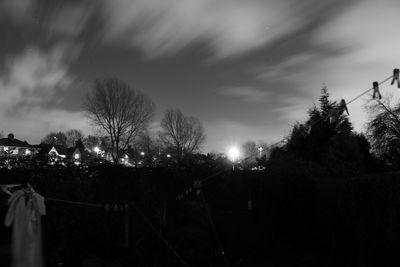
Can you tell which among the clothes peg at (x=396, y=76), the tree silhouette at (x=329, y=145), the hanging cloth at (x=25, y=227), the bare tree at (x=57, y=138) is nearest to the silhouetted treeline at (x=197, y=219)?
the hanging cloth at (x=25, y=227)

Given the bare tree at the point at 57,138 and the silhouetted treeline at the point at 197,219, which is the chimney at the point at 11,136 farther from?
the silhouetted treeline at the point at 197,219

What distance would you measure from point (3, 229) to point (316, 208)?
40.1 ft

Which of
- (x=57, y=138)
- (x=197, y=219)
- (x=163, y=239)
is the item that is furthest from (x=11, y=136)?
(x=163, y=239)

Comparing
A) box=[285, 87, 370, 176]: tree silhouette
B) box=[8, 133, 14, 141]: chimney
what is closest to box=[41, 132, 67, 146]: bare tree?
box=[8, 133, 14, 141]: chimney

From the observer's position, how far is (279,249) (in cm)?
1427

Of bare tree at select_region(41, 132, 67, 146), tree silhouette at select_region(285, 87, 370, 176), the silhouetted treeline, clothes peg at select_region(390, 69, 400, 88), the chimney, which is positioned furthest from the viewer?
bare tree at select_region(41, 132, 67, 146)

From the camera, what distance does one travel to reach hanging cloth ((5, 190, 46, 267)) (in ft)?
27.1

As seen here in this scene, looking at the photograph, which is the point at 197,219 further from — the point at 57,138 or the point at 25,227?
the point at 57,138

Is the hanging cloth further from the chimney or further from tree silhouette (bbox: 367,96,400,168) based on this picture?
the chimney

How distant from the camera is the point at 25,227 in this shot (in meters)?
8.42

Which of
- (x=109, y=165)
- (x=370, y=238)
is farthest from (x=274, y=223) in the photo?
(x=109, y=165)

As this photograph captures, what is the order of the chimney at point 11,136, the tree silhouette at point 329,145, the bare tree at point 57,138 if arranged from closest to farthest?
the tree silhouette at point 329,145 < the chimney at point 11,136 < the bare tree at point 57,138

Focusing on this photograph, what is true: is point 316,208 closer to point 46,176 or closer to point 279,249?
point 279,249

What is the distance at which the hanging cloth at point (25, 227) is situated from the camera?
827 cm
